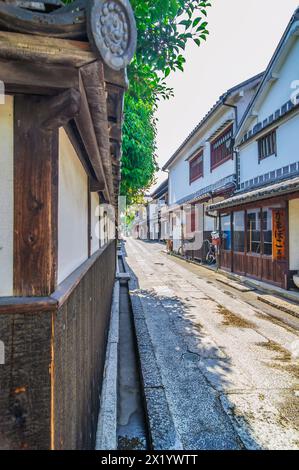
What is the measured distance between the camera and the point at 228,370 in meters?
4.45

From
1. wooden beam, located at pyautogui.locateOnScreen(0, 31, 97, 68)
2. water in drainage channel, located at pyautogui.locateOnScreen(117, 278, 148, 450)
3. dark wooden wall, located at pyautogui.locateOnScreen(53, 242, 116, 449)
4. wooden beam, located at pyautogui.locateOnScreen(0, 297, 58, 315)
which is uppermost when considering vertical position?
wooden beam, located at pyautogui.locateOnScreen(0, 31, 97, 68)

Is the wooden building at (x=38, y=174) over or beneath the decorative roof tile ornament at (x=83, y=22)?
beneath

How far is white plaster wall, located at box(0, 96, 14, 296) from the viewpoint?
1.43m

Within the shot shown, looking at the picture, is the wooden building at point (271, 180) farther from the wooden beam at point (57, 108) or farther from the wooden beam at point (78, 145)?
the wooden beam at point (57, 108)

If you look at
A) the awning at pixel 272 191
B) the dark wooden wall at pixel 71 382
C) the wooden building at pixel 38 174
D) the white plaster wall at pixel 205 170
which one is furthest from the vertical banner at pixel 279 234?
the wooden building at pixel 38 174

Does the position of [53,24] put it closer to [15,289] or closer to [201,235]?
[15,289]

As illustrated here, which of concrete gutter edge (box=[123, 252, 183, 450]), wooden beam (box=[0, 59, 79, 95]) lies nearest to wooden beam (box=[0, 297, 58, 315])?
wooden beam (box=[0, 59, 79, 95])

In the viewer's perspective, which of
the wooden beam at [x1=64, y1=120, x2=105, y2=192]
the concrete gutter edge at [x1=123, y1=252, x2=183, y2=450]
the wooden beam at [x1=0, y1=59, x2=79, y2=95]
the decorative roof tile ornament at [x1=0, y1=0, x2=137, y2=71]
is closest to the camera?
the decorative roof tile ornament at [x1=0, y1=0, x2=137, y2=71]

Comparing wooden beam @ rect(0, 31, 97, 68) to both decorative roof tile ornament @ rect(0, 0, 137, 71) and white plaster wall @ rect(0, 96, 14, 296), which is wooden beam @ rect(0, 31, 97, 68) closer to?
decorative roof tile ornament @ rect(0, 0, 137, 71)

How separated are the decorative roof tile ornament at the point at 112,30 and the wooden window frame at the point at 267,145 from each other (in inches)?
456

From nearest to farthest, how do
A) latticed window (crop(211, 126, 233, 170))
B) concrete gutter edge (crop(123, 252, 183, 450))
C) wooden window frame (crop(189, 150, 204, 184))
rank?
concrete gutter edge (crop(123, 252, 183, 450)) < latticed window (crop(211, 126, 233, 170)) < wooden window frame (crop(189, 150, 204, 184))

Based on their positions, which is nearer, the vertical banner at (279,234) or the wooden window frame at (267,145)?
the vertical banner at (279,234)

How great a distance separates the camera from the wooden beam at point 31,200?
1.42 metres

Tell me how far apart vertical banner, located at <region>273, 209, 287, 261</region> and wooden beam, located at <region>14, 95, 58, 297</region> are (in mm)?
9428
